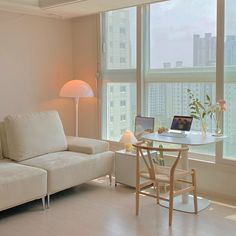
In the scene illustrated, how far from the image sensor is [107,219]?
11.8ft

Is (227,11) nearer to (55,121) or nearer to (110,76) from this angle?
(110,76)

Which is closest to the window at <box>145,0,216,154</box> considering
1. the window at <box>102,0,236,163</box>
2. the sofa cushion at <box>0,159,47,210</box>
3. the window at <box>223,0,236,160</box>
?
the window at <box>102,0,236,163</box>

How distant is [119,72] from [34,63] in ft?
3.96

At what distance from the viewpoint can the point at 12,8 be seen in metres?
4.76

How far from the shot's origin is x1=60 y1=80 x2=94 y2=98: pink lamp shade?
507 cm

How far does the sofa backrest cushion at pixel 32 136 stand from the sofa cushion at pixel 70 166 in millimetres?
104

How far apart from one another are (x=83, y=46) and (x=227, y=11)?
2297mm

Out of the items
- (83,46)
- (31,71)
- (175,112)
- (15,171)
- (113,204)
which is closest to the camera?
(15,171)

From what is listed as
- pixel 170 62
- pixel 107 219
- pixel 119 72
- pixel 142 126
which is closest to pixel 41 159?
pixel 107 219

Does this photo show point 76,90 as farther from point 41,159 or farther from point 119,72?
point 41,159

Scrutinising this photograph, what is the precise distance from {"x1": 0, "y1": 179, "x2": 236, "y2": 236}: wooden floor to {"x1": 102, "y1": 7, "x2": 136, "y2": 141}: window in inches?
50.5

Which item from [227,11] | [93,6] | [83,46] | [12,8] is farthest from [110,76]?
[227,11]

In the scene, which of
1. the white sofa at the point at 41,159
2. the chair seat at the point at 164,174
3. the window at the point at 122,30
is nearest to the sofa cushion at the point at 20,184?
the white sofa at the point at 41,159

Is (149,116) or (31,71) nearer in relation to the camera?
(149,116)
